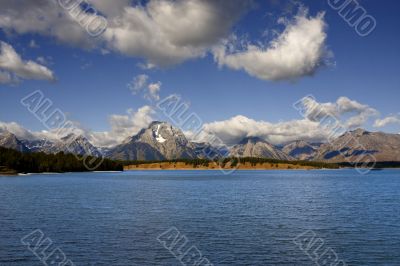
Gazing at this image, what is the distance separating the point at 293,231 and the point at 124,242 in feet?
80.6

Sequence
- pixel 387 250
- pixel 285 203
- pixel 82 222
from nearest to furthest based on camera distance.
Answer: pixel 387 250 → pixel 82 222 → pixel 285 203

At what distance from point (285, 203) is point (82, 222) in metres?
50.8

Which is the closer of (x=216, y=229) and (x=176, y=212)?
(x=216, y=229)

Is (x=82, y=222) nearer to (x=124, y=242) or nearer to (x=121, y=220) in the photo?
(x=121, y=220)

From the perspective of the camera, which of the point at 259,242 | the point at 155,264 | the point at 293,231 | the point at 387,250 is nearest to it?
the point at 155,264

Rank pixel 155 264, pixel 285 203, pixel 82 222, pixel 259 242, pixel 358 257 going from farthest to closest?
pixel 285 203 → pixel 82 222 → pixel 259 242 → pixel 358 257 → pixel 155 264

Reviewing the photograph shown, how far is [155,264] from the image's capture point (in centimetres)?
4078

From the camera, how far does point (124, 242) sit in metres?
49.8

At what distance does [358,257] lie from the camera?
144 feet

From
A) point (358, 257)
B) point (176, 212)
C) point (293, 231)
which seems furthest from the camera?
point (176, 212)

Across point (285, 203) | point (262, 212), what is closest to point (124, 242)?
point (262, 212)

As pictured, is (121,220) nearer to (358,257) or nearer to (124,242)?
(124,242)

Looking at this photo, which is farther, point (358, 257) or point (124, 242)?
point (124, 242)

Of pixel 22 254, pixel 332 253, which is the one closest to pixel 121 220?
pixel 22 254
